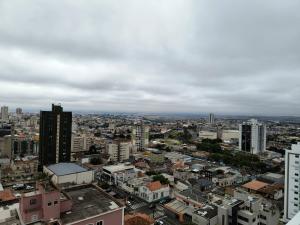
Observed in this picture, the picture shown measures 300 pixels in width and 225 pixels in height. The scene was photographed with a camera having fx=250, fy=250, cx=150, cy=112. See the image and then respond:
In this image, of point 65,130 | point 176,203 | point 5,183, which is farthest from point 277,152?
point 5,183

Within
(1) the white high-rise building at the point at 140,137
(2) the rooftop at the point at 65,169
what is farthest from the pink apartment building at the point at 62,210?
(1) the white high-rise building at the point at 140,137

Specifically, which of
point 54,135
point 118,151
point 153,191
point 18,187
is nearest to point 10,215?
point 153,191

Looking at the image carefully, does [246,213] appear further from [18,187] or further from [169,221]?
[18,187]

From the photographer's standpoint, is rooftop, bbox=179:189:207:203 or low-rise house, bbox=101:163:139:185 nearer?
rooftop, bbox=179:189:207:203

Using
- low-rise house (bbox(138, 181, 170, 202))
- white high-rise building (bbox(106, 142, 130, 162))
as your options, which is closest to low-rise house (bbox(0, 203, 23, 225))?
low-rise house (bbox(138, 181, 170, 202))

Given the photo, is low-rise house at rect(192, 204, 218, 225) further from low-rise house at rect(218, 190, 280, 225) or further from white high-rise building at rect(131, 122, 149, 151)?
white high-rise building at rect(131, 122, 149, 151)
